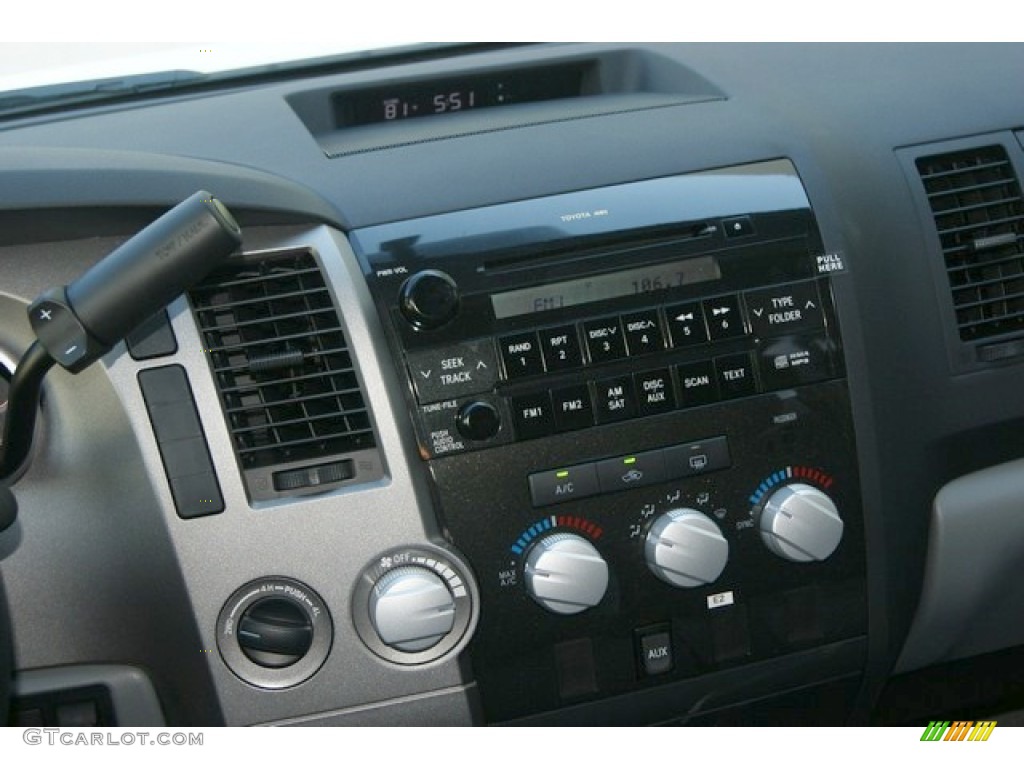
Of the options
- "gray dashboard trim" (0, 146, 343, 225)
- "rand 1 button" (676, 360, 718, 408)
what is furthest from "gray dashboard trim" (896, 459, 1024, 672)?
"gray dashboard trim" (0, 146, 343, 225)

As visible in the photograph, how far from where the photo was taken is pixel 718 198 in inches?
80.5

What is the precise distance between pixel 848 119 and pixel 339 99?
0.78 meters

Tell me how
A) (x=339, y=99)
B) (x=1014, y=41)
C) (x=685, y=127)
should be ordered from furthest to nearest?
1. (x=1014, y=41)
2. (x=339, y=99)
3. (x=685, y=127)

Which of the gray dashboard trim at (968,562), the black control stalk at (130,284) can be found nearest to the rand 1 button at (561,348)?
the black control stalk at (130,284)

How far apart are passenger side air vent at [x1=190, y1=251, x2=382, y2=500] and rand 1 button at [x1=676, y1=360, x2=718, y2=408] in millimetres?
423

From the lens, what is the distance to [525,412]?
193 cm

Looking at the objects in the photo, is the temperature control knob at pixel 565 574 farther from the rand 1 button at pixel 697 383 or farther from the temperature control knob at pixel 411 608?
the rand 1 button at pixel 697 383

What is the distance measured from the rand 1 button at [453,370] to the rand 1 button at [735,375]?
32 cm

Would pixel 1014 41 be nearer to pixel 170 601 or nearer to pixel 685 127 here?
pixel 685 127

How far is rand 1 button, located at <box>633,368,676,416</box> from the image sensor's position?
6.46 ft

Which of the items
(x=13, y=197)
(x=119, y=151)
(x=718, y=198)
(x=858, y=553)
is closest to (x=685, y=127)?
(x=718, y=198)

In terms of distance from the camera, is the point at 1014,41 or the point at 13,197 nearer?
the point at 13,197

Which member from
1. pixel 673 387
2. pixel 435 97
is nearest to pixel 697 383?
pixel 673 387

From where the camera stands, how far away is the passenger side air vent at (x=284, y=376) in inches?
73.0
